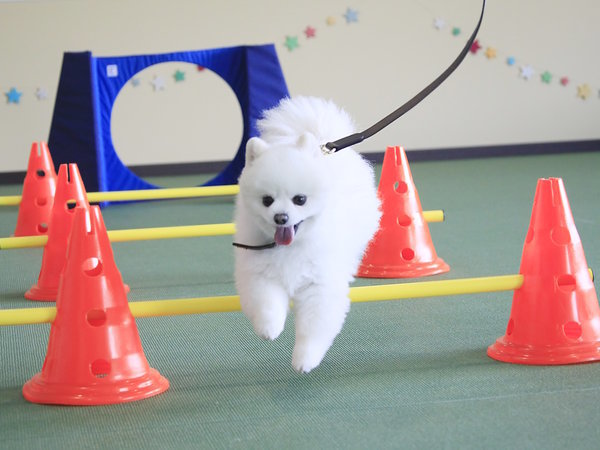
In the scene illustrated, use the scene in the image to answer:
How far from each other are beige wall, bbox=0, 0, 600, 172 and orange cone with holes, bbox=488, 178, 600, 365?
258 inches

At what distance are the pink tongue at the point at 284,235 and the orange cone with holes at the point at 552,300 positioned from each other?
32.8 inches

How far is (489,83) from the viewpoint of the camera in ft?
30.3

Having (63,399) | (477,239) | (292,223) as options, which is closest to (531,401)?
(292,223)

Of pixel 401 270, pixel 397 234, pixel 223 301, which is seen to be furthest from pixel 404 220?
pixel 223 301

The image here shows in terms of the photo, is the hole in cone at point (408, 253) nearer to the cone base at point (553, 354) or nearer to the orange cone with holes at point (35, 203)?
the cone base at point (553, 354)

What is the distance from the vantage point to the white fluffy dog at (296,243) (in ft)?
6.81

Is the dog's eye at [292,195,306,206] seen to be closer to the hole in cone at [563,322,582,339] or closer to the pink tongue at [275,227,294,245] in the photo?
the pink tongue at [275,227,294,245]

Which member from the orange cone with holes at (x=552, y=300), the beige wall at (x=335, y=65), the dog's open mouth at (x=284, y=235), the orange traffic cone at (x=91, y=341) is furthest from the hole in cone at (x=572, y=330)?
the beige wall at (x=335, y=65)

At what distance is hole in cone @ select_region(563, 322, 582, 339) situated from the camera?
2461 mm

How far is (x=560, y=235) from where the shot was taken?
252 centimetres

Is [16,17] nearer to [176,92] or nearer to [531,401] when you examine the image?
[176,92]

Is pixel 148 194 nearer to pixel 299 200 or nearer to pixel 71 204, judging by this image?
pixel 71 204

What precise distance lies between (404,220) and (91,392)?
1953mm

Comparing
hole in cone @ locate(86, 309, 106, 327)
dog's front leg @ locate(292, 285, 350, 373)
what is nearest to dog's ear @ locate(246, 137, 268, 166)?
dog's front leg @ locate(292, 285, 350, 373)
